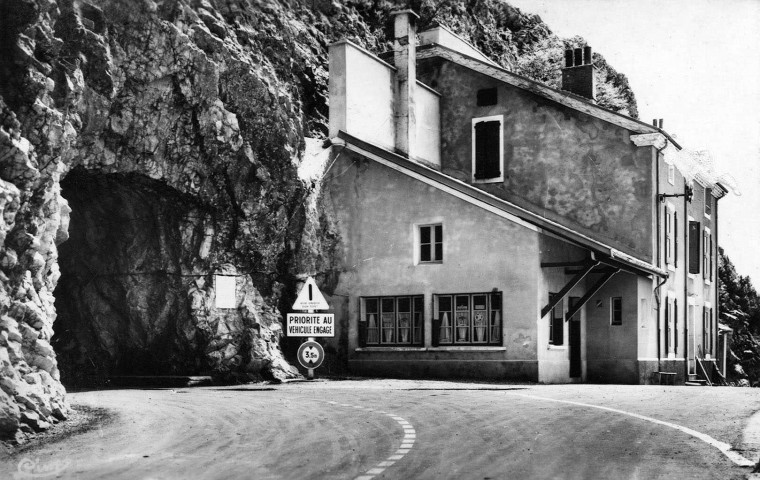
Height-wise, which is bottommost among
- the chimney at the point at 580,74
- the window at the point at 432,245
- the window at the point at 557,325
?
the window at the point at 557,325

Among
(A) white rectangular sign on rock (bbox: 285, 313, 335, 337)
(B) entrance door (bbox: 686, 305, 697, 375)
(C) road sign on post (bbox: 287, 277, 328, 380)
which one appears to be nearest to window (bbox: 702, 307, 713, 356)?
(B) entrance door (bbox: 686, 305, 697, 375)

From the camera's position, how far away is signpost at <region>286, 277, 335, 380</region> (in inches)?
862

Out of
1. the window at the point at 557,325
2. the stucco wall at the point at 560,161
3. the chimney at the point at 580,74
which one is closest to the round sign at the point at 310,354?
the window at the point at 557,325

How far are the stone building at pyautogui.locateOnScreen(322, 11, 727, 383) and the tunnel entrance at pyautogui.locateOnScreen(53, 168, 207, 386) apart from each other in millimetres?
5816

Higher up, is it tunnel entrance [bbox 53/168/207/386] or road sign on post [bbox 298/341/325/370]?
tunnel entrance [bbox 53/168/207/386]

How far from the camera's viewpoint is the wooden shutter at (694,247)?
34250 mm

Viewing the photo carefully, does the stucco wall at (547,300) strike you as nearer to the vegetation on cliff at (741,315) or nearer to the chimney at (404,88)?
the chimney at (404,88)

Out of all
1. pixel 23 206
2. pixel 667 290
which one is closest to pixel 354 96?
pixel 667 290

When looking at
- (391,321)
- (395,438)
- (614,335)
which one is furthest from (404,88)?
(395,438)

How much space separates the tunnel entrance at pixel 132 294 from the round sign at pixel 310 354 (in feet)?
10.3

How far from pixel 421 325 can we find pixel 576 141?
7.92 m

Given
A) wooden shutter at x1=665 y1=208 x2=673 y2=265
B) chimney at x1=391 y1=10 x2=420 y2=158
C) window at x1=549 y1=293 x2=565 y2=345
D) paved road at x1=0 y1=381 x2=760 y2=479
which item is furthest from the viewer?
wooden shutter at x1=665 y1=208 x2=673 y2=265

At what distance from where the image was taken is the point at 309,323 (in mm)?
22188

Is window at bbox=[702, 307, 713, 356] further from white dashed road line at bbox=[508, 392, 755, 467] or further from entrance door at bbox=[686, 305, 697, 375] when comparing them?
white dashed road line at bbox=[508, 392, 755, 467]
